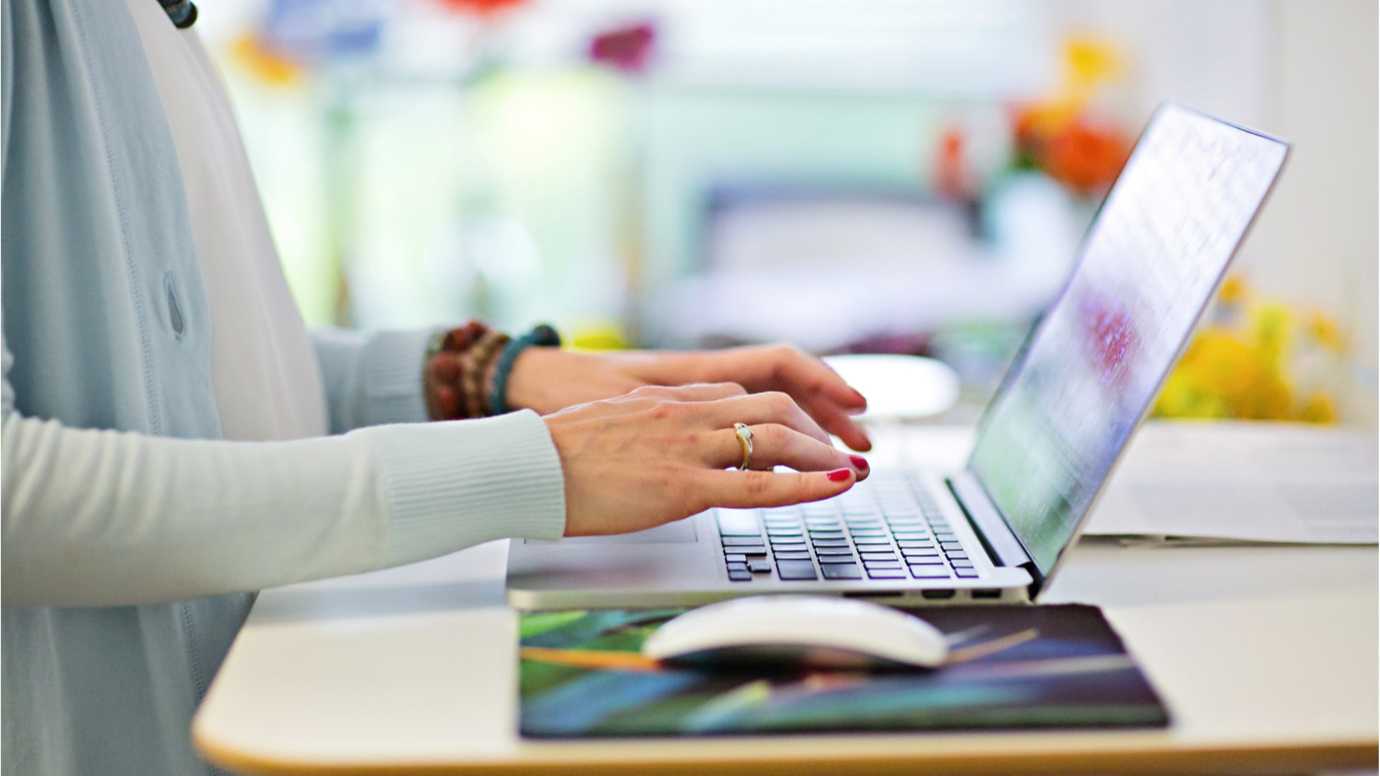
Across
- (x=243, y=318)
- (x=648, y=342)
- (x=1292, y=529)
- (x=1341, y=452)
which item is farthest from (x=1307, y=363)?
(x=648, y=342)

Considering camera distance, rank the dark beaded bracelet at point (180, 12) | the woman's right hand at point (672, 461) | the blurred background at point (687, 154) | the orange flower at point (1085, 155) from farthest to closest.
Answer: the blurred background at point (687, 154), the orange flower at point (1085, 155), the dark beaded bracelet at point (180, 12), the woman's right hand at point (672, 461)

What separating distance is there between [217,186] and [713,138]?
273 cm

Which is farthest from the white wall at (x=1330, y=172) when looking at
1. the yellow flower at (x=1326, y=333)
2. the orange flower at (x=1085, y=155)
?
the orange flower at (x=1085, y=155)

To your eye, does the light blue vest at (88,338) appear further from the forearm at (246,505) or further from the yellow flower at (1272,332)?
the yellow flower at (1272,332)

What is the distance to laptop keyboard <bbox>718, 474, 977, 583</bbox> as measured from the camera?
0.68 meters

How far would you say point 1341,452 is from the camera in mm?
1017

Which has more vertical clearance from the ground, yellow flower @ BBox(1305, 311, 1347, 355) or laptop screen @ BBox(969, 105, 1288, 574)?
laptop screen @ BBox(969, 105, 1288, 574)

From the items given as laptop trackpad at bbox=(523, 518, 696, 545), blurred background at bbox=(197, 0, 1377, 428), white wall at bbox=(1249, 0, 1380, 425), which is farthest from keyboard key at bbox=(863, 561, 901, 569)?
blurred background at bbox=(197, 0, 1377, 428)

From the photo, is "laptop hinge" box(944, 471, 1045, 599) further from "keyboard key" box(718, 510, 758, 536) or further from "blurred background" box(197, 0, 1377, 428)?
"blurred background" box(197, 0, 1377, 428)

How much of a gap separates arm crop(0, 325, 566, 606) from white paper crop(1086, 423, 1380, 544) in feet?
1.29

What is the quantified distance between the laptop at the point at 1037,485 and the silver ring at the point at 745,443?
5cm

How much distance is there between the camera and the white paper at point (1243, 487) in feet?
2.69

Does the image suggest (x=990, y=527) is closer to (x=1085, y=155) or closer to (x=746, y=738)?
(x=746, y=738)

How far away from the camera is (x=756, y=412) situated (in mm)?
713
